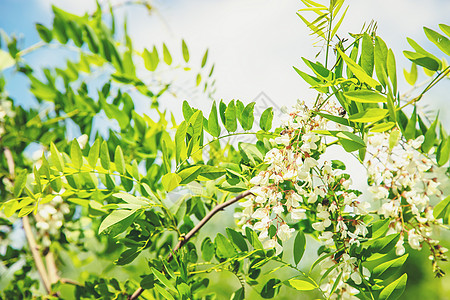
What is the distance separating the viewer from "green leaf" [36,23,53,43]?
796mm

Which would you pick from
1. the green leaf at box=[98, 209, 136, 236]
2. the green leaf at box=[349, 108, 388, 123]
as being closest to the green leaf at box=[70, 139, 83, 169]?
the green leaf at box=[98, 209, 136, 236]

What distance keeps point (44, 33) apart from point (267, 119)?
610 millimetres

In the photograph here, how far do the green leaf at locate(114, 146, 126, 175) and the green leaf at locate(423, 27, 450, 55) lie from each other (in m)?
0.37

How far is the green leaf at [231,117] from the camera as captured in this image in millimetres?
461

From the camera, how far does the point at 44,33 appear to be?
2.66ft

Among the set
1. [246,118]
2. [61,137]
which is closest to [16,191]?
[246,118]

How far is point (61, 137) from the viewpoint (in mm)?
819

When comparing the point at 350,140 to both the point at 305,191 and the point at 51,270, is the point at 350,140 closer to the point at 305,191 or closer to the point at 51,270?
the point at 305,191

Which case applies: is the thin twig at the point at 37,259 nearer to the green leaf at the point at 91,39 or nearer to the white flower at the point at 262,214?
the green leaf at the point at 91,39

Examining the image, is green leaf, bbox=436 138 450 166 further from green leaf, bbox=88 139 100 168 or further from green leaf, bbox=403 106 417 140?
green leaf, bbox=88 139 100 168

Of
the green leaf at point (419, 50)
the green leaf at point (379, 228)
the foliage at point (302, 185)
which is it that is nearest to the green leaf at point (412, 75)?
the foliage at point (302, 185)

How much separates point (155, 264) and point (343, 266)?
22 centimetres

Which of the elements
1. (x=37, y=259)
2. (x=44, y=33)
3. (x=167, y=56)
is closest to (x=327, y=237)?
(x=167, y=56)

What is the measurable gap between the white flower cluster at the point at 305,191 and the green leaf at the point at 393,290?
0.10 ft
